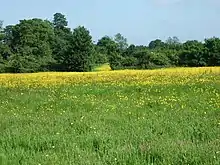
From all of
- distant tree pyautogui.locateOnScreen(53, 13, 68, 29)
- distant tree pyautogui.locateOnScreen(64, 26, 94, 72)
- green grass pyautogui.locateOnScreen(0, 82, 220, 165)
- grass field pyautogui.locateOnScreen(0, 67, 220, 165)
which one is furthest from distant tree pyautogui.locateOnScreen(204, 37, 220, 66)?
distant tree pyautogui.locateOnScreen(53, 13, 68, 29)

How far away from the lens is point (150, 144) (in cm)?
764

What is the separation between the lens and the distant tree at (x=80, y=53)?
62.8m

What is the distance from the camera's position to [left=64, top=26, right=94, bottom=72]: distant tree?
62750 mm

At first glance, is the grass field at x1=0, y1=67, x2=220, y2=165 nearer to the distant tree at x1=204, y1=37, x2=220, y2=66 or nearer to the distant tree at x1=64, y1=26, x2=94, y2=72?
the distant tree at x1=204, y1=37, x2=220, y2=66

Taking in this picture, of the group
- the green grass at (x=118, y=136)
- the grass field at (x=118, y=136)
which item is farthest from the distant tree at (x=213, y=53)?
the green grass at (x=118, y=136)

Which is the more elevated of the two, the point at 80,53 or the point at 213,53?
the point at 80,53

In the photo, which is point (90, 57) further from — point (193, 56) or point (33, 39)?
point (33, 39)

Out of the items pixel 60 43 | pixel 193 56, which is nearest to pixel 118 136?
pixel 193 56

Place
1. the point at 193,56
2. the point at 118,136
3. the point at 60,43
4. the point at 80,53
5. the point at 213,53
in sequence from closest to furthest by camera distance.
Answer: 1. the point at 118,136
2. the point at 213,53
3. the point at 193,56
4. the point at 80,53
5. the point at 60,43

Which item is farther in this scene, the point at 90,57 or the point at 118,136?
the point at 90,57

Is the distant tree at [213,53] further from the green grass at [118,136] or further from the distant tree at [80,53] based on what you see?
the green grass at [118,136]

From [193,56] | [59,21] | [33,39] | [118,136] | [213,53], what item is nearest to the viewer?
[118,136]

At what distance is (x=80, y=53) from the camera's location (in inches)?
2494

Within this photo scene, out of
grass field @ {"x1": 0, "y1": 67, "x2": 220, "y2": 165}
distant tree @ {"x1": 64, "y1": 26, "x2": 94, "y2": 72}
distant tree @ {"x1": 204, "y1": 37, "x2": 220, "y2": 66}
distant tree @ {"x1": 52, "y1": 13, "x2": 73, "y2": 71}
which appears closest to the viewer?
grass field @ {"x1": 0, "y1": 67, "x2": 220, "y2": 165}
